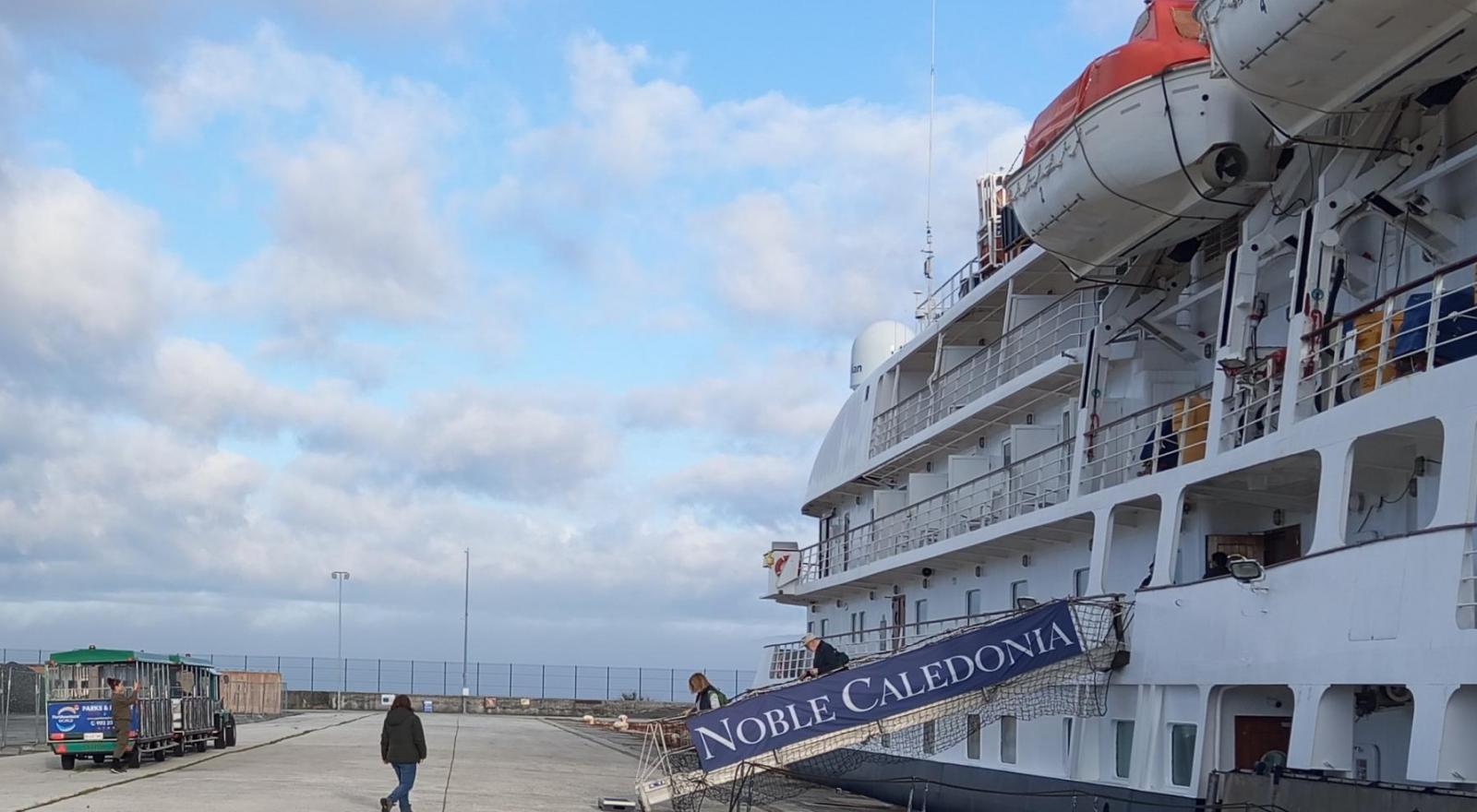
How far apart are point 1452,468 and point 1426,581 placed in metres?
0.91

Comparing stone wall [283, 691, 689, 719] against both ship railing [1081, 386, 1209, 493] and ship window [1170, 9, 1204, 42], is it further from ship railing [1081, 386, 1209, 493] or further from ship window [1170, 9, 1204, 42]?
ship window [1170, 9, 1204, 42]

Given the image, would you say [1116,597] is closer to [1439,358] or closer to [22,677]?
[1439,358]

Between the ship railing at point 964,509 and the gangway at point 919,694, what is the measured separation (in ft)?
10.4

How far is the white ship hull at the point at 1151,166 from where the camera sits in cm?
1623

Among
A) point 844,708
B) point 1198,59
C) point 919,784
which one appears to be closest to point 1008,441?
point 919,784

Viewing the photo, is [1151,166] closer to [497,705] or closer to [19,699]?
[19,699]

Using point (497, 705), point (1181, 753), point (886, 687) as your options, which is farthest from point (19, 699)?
point (1181, 753)

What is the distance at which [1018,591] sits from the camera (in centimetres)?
2186

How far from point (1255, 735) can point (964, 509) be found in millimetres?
9988

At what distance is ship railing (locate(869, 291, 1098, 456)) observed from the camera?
74.2 feet

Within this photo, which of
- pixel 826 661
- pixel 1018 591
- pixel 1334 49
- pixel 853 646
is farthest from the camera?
pixel 853 646

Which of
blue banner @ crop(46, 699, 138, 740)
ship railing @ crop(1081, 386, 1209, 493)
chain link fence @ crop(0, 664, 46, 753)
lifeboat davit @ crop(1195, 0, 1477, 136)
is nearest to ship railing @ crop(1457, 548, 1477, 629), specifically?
lifeboat davit @ crop(1195, 0, 1477, 136)

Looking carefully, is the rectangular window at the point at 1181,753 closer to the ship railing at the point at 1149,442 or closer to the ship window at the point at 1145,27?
the ship railing at the point at 1149,442

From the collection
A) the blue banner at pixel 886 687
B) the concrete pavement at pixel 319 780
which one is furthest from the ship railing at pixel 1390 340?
the concrete pavement at pixel 319 780
